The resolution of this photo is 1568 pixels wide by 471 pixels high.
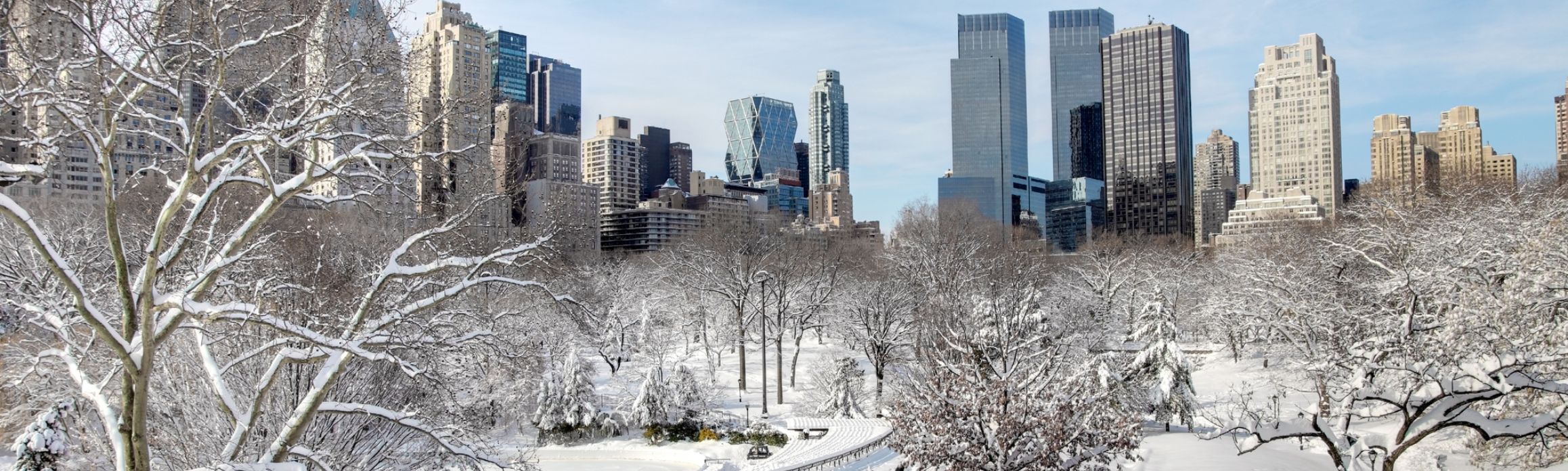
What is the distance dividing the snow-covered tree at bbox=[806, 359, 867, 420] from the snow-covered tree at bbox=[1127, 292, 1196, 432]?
927cm

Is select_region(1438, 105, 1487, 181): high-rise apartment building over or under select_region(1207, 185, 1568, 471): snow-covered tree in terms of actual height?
over

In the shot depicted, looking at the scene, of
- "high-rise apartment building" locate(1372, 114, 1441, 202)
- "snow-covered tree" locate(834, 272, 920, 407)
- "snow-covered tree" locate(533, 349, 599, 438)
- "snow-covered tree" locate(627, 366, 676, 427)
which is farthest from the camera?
"high-rise apartment building" locate(1372, 114, 1441, 202)

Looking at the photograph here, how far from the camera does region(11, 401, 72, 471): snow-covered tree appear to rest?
8.07 m

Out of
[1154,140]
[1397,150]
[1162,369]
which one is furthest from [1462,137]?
[1162,369]

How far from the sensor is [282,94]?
7305mm

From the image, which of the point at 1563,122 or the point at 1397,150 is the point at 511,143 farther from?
the point at 1563,122

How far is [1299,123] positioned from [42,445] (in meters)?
193

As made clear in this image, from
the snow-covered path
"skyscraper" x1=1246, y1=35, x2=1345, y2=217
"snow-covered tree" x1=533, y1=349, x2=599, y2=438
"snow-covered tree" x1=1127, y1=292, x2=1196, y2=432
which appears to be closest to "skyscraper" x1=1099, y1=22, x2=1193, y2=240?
"skyscraper" x1=1246, y1=35, x2=1345, y2=217

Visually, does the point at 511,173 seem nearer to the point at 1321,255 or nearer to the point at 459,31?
the point at 459,31

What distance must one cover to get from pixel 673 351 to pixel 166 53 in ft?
131

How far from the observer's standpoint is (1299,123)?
173 meters

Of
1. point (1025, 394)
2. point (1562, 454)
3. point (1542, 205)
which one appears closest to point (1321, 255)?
point (1542, 205)

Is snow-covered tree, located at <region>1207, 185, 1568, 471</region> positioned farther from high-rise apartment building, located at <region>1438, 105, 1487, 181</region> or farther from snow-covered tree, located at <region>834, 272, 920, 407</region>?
high-rise apartment building, located at <region>1438, 105, 1487, 181</region>

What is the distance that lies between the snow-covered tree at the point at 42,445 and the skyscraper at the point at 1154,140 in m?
186
